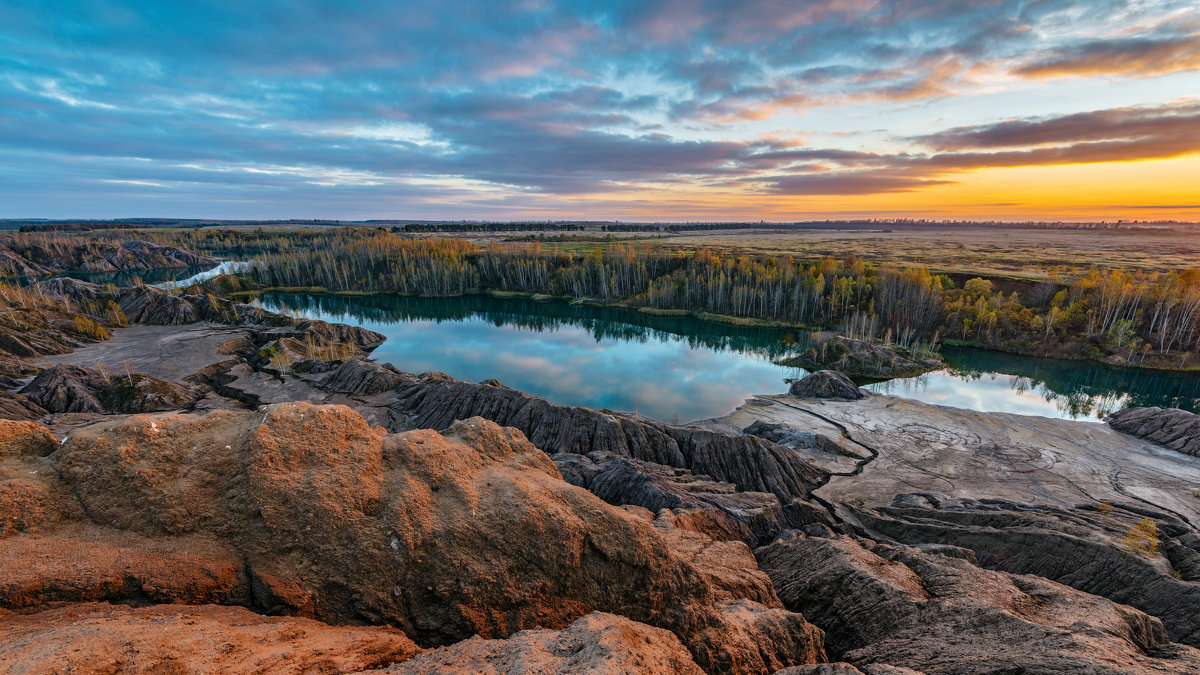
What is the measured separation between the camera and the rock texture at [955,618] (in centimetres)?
1016

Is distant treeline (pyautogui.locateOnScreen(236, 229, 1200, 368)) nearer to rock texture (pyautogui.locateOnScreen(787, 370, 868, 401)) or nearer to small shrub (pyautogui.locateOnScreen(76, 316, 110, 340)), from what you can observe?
rock texture (pyautogui.locateOnScreen(787, 370, 868, 401))

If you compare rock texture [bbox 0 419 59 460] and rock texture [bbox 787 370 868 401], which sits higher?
rock texture [bbox 0 419 59 460]

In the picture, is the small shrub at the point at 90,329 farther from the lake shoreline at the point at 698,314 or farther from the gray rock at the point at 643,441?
the lake shoreline at the point at 698,314

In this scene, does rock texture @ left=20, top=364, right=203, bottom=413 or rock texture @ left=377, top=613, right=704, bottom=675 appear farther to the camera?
rock texture @ left=20, top=364, right=203, bottom=413

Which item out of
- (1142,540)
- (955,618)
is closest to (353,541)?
(955,618)

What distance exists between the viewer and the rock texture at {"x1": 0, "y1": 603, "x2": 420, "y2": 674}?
18.6ft

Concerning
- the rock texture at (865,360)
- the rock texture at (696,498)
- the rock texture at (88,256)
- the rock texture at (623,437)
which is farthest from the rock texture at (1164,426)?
the rock texture at (88,256)

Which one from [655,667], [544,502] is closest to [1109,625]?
[655,667]

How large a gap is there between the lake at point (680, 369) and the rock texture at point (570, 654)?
3629cm

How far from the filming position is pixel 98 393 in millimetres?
40031

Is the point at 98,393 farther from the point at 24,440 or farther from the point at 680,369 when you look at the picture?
the point at 680,369

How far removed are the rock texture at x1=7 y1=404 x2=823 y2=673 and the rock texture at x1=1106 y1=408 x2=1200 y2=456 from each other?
47.3 m

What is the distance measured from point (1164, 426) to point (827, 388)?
25492mm

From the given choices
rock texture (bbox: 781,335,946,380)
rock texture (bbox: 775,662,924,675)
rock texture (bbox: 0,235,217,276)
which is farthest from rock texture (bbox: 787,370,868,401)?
rock texture (bbox: 0,235,217,276)
